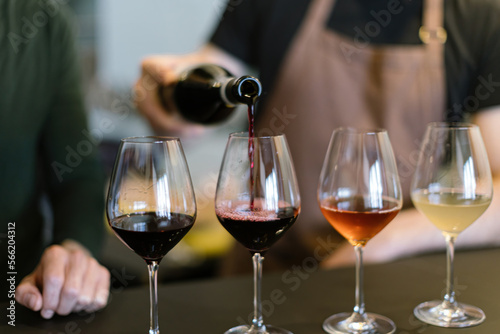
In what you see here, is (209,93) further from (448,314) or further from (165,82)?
(448,314)

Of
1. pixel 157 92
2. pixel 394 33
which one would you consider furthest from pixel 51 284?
pixel 394 33

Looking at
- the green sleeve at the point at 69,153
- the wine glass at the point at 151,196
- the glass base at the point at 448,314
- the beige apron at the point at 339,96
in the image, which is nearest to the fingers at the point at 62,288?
the wine glass at the point at 151,196

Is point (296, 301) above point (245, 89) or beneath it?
beneath

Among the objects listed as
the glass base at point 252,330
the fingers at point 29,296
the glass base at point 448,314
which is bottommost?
the glass base at point 252,330

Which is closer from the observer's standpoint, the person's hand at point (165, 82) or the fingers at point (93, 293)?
the fingers at point (93, 293)

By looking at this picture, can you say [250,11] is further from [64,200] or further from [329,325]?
[329,325]

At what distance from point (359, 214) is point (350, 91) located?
0.81 metres

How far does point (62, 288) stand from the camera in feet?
2.54

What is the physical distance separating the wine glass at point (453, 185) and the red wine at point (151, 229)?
38 cm

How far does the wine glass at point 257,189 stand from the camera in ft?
2.31

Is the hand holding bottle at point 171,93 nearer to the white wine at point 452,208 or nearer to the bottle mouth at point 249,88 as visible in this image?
the bottle mouth at point 249,88

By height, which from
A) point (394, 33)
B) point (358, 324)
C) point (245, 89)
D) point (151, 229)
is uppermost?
point (394, 33)

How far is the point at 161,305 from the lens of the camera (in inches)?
31.8

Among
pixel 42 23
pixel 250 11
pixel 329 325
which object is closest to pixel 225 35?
pixel 250 11
